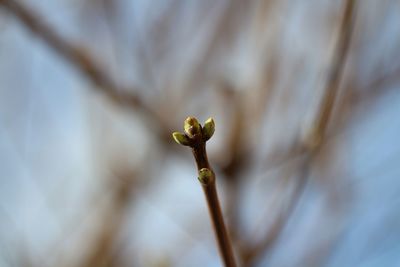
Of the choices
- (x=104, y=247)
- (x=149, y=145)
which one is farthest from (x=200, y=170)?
(x=104, y=247)

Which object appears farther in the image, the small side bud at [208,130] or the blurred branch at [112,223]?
the blurred branch at [112,223]

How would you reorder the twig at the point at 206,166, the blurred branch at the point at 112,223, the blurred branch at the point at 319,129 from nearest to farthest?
the twig at the point at 206,166, the blurred branch at the point at 319,129, the blurred branch at the point at 112,223

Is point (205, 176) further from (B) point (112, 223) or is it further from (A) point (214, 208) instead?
(B) point (112, 223)

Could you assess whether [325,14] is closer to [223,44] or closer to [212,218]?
[223,44]

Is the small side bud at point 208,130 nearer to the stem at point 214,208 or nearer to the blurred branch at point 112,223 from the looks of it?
the stem at point 214,208

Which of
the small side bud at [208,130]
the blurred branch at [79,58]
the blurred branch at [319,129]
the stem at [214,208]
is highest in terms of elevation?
the blurred branch at [79,58]

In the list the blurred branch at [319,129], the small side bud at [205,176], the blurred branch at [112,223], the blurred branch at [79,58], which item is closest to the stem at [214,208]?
the small side bud at [205,176]

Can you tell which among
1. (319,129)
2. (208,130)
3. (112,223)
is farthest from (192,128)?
(112,223)

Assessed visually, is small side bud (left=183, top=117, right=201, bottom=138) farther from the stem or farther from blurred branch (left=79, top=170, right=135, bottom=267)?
blurred branch (left=79, top=170, right=135, bottom=267)
